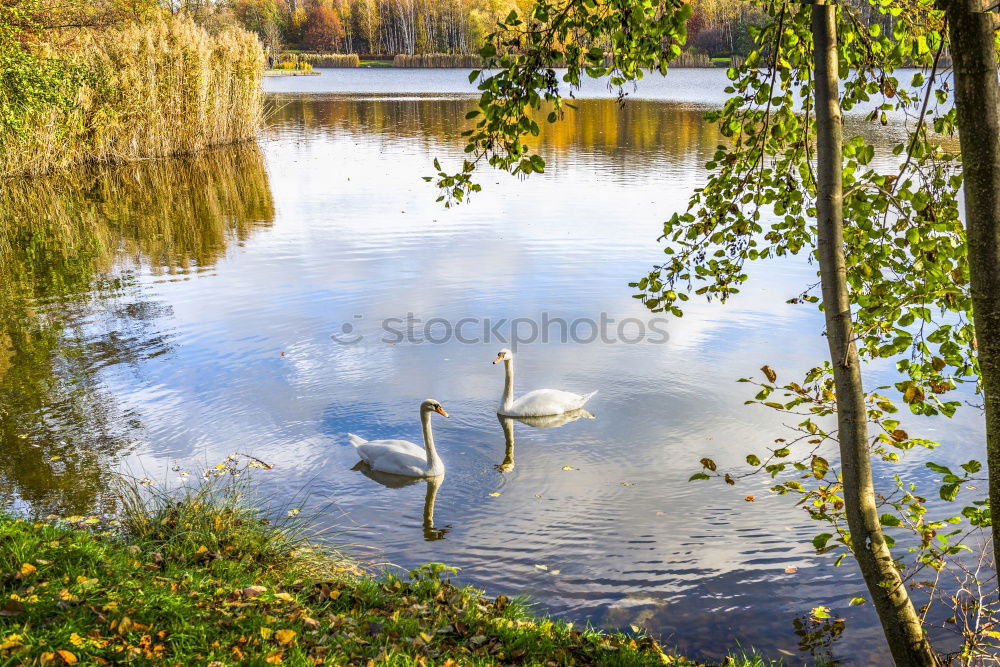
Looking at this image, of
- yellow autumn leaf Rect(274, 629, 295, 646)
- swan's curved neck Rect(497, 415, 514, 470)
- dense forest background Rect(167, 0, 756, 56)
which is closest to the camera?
yellow autumn leaf Rect(274, 629, 295, 646)

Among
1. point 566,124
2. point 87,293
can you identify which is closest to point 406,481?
point 87,293

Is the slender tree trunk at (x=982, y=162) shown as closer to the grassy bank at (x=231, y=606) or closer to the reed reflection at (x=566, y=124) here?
the grassy bank at (x=231, y=606)

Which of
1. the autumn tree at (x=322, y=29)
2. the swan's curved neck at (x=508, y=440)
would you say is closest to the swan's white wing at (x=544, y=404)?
the swan's curved neck at (x=508, y=440)

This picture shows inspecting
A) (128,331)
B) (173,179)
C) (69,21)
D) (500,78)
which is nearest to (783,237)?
(500,78)

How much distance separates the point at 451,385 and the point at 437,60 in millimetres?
111665

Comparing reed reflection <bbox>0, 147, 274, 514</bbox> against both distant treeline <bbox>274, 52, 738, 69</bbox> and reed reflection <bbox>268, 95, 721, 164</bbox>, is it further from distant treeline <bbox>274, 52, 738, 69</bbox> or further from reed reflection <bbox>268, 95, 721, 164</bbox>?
distant treeline <bbox>274, 52, 738, 69</bbox>

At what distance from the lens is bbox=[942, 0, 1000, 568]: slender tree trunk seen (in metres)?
2.94

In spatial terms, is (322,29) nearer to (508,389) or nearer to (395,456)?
(508,389)

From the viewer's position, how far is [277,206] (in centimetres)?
2289

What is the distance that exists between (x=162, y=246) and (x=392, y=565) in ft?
46.3

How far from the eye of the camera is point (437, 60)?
378ft

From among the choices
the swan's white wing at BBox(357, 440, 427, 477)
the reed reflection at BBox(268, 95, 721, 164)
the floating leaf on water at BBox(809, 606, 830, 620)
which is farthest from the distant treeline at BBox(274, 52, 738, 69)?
the floating leaf on water at BBox(809, 606, 830, 620)

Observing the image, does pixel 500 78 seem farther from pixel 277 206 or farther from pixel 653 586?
pixel 277 206

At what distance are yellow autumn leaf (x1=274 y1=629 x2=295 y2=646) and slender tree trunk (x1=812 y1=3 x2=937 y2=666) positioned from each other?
2924mm
